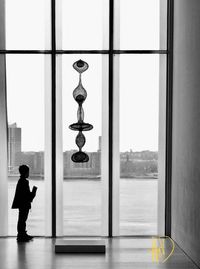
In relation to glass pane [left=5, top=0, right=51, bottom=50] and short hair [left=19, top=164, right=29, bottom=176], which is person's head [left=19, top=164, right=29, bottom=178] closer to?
short hair [left=19, top=164, right=29, bottom=176]

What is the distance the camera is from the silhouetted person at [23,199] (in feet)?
25.6

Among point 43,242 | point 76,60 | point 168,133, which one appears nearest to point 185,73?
point 168,133

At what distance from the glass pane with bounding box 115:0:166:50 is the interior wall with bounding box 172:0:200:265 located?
1.33 feet

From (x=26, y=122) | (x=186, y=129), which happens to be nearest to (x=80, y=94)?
(x=26, y=122)

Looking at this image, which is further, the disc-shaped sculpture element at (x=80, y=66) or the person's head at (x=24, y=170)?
the person's head at (x=24, y=170)

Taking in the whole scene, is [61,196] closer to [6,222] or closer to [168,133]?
[6,222]

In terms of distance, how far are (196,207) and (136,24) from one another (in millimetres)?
2936

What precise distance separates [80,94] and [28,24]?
4.47ft

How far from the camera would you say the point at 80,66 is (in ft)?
24.7

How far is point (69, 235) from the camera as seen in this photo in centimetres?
818

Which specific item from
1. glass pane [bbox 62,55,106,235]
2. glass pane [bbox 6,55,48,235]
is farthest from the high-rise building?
glass pane [bbox 62,55,106,235]

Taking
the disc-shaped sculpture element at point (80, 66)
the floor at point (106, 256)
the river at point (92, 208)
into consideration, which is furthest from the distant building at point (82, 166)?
the disc-shaped sculpture element at point (80, 66)

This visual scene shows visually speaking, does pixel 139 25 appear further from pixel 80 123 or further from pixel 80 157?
pixel 80 157

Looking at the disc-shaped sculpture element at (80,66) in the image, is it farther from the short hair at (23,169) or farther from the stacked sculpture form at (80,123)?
the short hair at (23,169)
